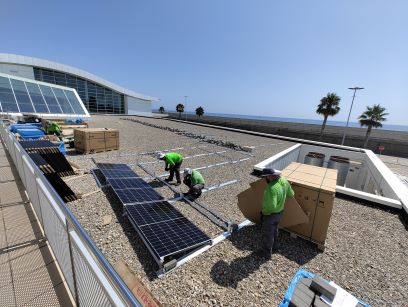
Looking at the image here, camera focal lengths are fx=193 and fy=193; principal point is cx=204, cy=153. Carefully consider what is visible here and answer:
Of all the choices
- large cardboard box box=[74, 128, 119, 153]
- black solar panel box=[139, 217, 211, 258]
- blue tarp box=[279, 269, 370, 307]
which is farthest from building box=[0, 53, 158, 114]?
blue tarp box=[279, 269, 370, 307]

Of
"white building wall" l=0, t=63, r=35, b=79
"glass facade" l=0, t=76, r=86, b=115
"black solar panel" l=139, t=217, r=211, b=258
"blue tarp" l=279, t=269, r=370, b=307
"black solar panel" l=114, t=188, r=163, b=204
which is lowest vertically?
"blue tarp" l=279, t=269, r=370, b=307

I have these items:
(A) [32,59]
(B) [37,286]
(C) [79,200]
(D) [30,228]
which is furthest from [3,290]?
(A) [32,59]

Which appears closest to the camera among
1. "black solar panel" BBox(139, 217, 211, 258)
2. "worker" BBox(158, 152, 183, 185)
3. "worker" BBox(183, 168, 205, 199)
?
"black solar panel" BBox(139, 217, 211, 258)

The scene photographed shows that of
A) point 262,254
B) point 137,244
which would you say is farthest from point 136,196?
point 262,254

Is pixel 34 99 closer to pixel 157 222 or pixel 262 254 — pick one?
pixel 157 222

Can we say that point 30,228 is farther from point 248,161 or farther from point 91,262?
point 248,161

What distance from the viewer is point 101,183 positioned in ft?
26.3

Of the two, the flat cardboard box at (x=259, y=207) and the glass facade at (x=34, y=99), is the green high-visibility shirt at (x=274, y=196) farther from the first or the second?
the glass facade at (x=34, y=99)

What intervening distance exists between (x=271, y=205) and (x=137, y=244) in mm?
3425

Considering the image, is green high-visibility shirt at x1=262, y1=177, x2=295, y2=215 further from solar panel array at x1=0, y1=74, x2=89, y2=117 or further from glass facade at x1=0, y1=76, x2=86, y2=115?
glass facade at x1=0, y1=76, x2=86, y2=115

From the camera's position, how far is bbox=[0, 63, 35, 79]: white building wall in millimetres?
39713

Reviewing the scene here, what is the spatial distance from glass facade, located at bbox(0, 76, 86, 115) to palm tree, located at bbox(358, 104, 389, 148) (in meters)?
52.3

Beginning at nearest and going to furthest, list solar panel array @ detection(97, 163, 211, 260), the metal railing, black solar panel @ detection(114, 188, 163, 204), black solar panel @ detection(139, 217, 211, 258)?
the metal railing
black solar panel @ detection(139, 217, 211, 258)
solar panel array @ detection(97, 163, 211, 260)
black solar panel @ detection(114, 188, 163, 204)

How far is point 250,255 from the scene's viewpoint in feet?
15.8
